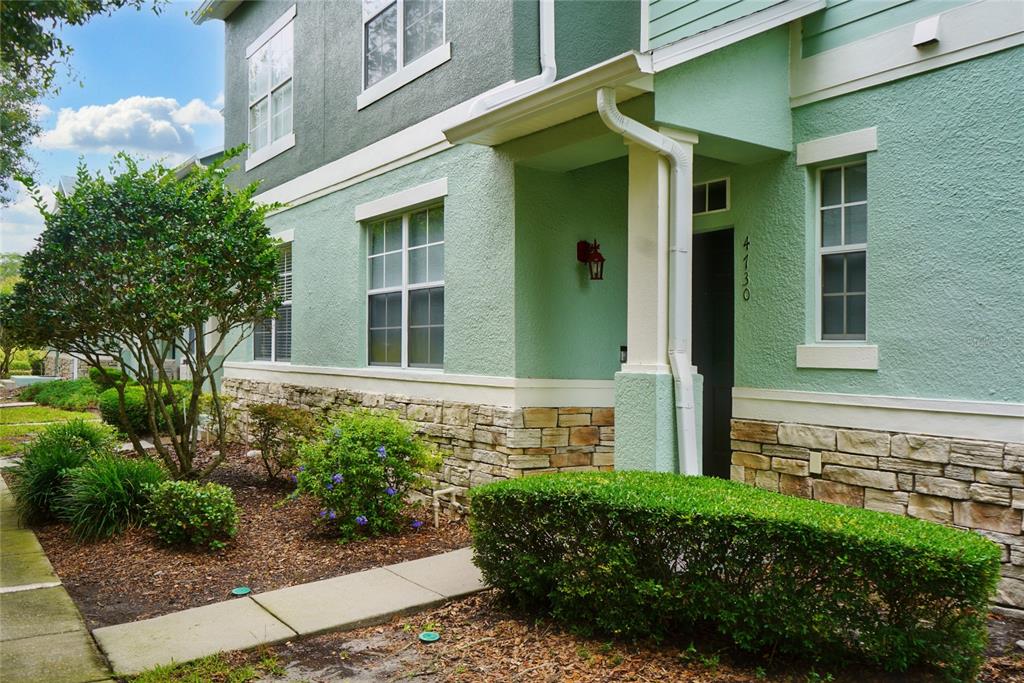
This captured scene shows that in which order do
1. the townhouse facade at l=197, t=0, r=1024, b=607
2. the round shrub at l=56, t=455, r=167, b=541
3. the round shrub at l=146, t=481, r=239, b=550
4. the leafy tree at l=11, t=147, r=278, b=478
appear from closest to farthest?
the townhouse facade at l=197, t=0, r=1024, b=607, the round shrub at l=146, t=481, r=239, b=550, the round shrub at l=56, t=455, r=167, b=541, the leafy tree at l=11, t=147, r=278, b=478

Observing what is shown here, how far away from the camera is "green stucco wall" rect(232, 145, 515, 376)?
676 centimetres

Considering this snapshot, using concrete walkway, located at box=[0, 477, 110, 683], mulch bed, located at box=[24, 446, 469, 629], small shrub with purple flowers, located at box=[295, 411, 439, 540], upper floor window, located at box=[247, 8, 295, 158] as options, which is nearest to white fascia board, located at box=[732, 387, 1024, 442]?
mulch bed, located at box=[24, 446, 469, 629]

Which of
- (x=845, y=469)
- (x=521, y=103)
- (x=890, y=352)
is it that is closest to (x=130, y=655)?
(x=521, y=103)

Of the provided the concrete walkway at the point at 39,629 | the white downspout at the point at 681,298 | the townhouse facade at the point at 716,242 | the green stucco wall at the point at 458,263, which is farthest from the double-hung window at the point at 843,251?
the concrete walkway at the point at 39,629

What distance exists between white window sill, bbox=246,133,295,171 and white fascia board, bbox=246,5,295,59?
1.53m

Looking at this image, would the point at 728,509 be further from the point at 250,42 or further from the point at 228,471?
the point at 250,42

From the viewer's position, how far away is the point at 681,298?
5551 mm

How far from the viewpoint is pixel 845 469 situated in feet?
18.3

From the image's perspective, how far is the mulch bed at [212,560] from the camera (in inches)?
207

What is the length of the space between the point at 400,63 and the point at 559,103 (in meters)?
3.26

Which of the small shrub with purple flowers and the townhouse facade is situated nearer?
the townhouse facade

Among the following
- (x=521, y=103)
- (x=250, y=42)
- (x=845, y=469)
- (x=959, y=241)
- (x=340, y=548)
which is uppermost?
(x=250, y=42)

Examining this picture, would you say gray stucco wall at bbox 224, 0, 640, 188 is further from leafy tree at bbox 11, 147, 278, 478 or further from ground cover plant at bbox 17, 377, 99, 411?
ground cover plant at bbox 17, 377, 99, 411

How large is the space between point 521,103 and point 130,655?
4.43 m
